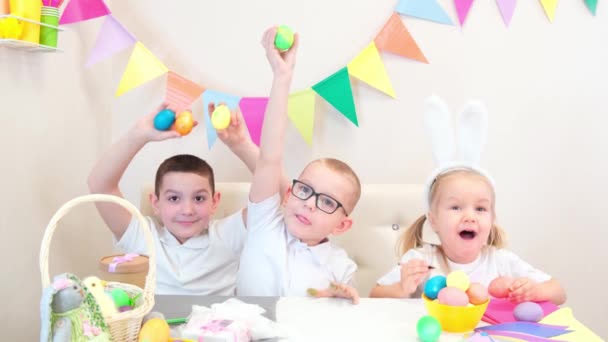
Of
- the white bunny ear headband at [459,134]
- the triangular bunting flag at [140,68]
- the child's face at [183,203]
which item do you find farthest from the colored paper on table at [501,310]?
the triangular bunting flag at [140,68]

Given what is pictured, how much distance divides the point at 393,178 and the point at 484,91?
442 millimetres

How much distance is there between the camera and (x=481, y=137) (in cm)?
147

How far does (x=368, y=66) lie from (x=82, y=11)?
3.17ft

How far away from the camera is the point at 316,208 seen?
1.42m

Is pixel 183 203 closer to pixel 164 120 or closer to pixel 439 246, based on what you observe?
pixel 164 120

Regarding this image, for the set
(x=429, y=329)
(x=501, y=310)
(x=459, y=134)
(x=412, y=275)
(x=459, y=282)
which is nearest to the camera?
(x=429, y=329)

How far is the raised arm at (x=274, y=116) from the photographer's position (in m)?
1.41

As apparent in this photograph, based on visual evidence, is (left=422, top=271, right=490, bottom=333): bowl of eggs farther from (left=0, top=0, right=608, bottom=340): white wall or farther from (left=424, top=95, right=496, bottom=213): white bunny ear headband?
(left=0, top=0, right=608, bottom=340): white wall

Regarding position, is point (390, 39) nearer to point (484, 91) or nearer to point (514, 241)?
point (484, 91)

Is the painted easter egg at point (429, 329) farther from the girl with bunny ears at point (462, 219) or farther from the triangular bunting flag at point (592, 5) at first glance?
the triangular bunting flag at point (592, 5)

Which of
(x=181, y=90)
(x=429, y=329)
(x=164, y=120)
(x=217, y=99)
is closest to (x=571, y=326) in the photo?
(x=429, y=329)

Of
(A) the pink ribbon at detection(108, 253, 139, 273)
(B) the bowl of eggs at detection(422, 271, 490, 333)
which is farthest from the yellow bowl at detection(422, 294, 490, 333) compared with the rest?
(A) the pink ribbon at detection(108, 253, 139, 273)

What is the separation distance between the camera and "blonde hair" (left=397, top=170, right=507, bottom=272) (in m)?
1.48

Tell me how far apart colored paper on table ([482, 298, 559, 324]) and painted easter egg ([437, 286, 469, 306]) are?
0.11 m
